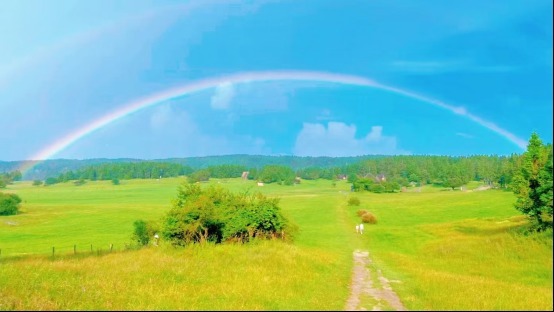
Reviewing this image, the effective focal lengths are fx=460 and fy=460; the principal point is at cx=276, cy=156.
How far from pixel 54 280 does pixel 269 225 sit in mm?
28359

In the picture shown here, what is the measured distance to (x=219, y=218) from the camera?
48062mm

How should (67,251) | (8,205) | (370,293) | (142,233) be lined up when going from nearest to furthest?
(370,293), (67,251), (142,233), (8,205)

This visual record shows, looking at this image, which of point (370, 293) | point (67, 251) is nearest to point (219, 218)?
point (67, 251)

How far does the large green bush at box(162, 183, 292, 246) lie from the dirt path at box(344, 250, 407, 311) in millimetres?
18999

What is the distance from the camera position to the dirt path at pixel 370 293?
18373 mm

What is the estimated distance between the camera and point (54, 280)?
23828 mm

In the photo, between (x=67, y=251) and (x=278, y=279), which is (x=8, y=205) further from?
(x=278, y=279)

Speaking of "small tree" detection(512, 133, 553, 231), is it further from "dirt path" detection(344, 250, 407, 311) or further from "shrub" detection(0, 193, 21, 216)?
"shrub" detection(0, 193, 21, 216)

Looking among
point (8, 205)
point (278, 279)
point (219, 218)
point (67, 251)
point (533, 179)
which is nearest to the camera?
point (278, 279)

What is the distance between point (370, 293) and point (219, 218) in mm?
28212

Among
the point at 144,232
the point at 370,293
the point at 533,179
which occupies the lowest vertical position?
the point at 144,232

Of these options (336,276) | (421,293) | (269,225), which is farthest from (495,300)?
(269,225)

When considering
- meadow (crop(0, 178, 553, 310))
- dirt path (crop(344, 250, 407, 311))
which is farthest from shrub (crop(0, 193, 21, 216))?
dirt path (crop(344, 250, 407, 311))

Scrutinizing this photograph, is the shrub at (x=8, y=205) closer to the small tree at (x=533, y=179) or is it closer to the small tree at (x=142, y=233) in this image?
the small tree at (x=142, y=233)
